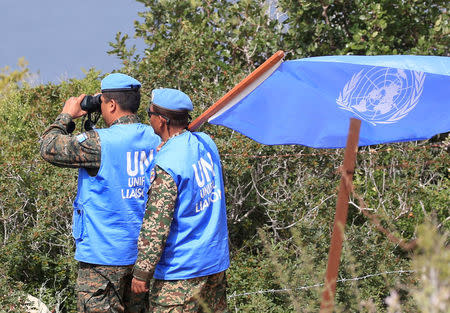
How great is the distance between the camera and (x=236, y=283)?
6008mm

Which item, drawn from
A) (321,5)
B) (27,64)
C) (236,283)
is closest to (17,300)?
(236,283)

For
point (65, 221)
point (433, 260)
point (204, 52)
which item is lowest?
point (65, 221)

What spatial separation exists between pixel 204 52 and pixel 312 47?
150cm

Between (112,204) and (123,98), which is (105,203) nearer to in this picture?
(112,204)

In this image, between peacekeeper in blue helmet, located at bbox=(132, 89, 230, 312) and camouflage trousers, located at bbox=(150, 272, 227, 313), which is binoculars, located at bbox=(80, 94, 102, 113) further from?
camouflage trousers, located at bbox=(150, 272, 227, 313)

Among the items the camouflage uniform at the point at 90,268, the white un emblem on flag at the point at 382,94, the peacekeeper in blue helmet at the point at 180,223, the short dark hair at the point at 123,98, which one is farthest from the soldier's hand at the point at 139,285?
the white un emblem on flag at the point at 382,94

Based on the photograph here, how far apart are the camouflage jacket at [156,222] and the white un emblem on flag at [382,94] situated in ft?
5.36

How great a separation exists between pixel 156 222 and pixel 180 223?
165 mm

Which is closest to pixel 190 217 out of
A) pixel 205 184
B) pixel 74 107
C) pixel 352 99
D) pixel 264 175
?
pixel 205 184

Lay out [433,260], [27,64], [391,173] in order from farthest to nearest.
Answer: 1. [27,64]
2. [391,173]
3. [433,260]

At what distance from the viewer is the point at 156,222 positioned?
3461 millimetres

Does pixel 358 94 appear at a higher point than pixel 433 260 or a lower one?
higher

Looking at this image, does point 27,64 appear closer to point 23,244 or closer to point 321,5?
point 321,5

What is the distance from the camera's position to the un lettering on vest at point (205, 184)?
3.62 m
